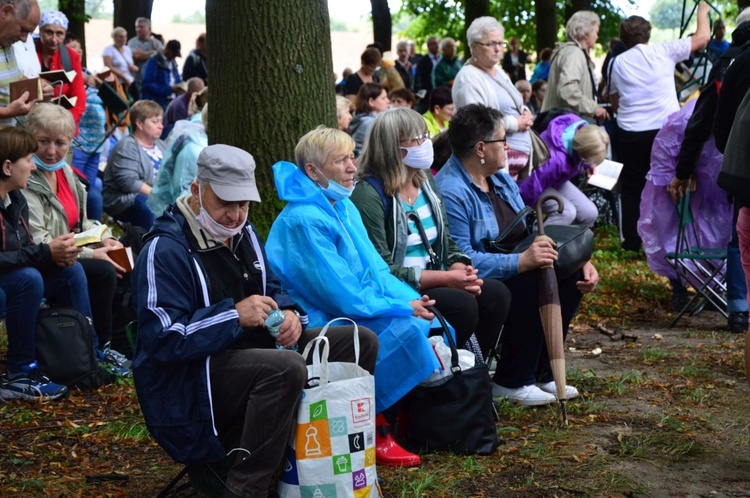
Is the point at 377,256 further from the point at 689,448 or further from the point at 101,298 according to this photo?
the point at 101,298

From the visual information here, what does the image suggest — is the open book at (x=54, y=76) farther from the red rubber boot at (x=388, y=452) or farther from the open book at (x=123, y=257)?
the red rubber boot at (x=388, y=452)

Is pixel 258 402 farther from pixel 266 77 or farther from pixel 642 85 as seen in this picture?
pixel 642 85

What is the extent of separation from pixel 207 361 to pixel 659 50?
303 inches

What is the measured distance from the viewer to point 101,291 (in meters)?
6.54

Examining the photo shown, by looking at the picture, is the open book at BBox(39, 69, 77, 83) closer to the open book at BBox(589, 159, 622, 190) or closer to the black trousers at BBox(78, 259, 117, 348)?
the black trousers at BBox(78, 259, 117, 348)

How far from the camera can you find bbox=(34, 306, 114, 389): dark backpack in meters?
5.98

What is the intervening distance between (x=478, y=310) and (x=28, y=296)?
2.46m

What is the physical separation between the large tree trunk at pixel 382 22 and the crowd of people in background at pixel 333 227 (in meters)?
11.0

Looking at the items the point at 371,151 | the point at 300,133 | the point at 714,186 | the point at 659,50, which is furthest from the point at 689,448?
the point at 659,50

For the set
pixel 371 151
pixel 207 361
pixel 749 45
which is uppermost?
pixel 749 45

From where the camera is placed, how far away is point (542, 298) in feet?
18.2

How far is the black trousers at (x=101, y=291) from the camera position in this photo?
647cm

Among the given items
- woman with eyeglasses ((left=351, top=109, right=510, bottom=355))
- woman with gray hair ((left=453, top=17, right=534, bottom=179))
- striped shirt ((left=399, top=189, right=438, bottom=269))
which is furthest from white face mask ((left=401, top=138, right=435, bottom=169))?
woman with gray hair ((left=453, top=17, right=534, bottom=179))

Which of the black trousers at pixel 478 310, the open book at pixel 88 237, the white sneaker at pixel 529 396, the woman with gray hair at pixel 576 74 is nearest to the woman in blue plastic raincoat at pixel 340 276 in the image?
the black trousers at pixel 478 310
